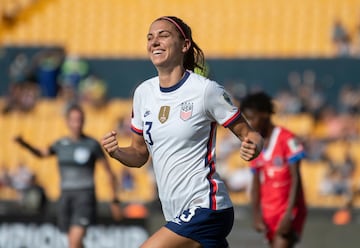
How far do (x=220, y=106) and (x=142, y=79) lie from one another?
14.4m

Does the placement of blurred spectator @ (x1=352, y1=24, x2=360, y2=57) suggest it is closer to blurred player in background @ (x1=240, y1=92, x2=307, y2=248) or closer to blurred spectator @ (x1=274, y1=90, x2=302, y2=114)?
blurred spectator @ (x1=274, y1=90, x2=302, y2=114)

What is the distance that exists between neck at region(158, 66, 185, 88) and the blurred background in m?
6.68

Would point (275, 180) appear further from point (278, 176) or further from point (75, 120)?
point (75, 120)

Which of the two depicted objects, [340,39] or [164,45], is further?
[340,39]

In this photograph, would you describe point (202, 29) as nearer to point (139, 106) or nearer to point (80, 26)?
point (80, 26)

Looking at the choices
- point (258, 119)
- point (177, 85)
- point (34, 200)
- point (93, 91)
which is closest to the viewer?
point (177, 85)

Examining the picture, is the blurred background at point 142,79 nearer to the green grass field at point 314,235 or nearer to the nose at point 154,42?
the green grass field at point 314,235

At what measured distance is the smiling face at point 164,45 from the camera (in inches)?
239

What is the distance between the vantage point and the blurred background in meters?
15.8

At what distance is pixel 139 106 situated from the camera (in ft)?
20.9

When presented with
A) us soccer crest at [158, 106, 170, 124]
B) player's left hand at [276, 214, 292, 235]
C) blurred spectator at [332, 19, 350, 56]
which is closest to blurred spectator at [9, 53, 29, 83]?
blurred spectator at [332, 19, 350, 56]

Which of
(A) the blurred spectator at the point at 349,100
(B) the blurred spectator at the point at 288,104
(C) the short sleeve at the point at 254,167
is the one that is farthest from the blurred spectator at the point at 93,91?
(C) the short sleeve at the point at 254,167

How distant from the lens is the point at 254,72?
19.8 m

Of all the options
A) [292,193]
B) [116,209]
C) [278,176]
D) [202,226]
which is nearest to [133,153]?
[202,226]
